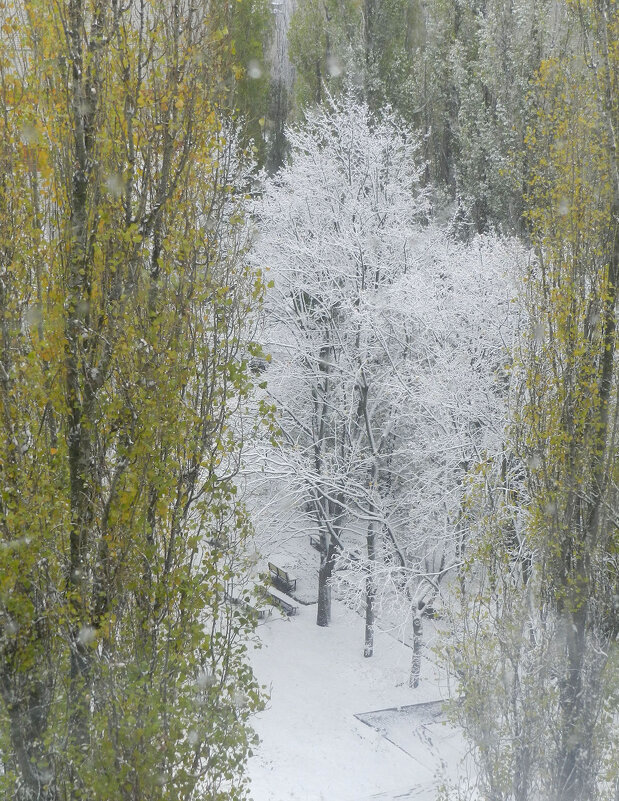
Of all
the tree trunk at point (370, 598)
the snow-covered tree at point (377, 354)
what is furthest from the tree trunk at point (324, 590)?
the tree trunk at point (370, 598)

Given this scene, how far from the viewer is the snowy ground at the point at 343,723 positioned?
9.16 m

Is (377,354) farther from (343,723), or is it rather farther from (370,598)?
(343,723)

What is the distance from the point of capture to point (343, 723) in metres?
10.7

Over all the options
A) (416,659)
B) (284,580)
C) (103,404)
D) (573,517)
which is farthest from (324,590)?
(103,404)

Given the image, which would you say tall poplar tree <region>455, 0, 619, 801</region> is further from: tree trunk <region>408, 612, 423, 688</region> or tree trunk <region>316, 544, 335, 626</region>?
tree trunk <region>316, 544, 335, 626</region>

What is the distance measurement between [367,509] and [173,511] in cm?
805

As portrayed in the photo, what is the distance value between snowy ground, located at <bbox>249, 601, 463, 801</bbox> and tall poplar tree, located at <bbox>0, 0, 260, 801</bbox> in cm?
476

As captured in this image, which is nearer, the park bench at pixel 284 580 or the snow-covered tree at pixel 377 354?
the snow-covered tree at pixel 377 354

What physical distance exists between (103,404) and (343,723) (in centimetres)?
763

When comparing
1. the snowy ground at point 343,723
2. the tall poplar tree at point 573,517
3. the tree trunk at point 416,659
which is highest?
the tall poplar tree at point 573,517

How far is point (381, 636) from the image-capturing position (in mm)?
13617

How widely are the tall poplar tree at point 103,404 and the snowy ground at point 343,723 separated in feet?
15.6

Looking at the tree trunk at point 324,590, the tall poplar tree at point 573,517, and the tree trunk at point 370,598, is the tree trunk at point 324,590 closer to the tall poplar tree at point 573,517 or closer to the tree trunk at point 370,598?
the tree trunk at point 370,598

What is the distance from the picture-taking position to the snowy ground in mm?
9164
